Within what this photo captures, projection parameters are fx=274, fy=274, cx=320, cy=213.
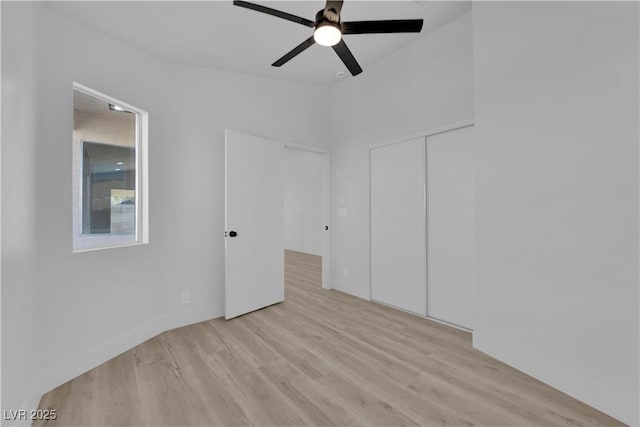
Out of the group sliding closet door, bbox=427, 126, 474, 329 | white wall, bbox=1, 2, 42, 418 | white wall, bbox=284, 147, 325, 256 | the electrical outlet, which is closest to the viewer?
white wall, bbox=1, 2, 42, 418

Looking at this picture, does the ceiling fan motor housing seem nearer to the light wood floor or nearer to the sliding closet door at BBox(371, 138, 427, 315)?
the sliding closet door at BBox(371, 138, 427, 315)

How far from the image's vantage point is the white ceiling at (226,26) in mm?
2209

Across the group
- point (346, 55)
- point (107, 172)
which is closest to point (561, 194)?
point (346, 55)

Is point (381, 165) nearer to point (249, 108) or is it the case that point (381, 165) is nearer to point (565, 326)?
point (249, 108)

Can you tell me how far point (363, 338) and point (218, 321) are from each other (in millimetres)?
1598

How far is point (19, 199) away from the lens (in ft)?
5.10

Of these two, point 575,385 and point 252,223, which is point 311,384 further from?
point 252,223

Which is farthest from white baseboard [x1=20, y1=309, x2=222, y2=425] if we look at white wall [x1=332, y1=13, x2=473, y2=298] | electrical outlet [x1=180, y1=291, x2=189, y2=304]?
white wall [x1=332, y1=13, x2=473, y2=298]

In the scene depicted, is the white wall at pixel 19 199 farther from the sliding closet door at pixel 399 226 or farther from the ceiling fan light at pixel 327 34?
the sliding closet door at pixel 399 226

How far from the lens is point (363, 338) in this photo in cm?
262

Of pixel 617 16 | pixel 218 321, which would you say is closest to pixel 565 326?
pixel 617 16

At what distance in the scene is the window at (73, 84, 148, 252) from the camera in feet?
7.36

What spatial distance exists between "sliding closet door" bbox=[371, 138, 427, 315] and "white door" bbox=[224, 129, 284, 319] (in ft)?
4.17

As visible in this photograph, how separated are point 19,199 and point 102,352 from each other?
1.40m
